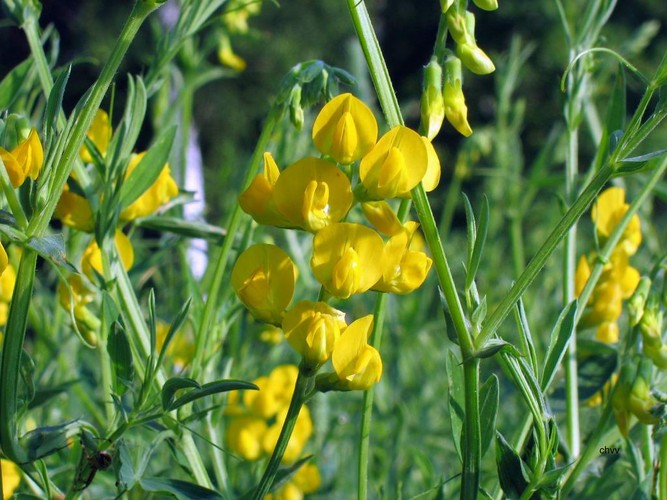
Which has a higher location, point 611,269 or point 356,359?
point 611,269

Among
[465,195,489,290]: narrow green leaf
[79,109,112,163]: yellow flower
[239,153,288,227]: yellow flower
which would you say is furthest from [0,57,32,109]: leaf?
[465,195,489,290]: narrow green leaf

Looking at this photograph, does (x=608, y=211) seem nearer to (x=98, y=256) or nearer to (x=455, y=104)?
(x=455, y=104)

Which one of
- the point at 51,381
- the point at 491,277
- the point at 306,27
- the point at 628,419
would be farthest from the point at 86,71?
the point at 628,419

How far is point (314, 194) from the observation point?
55 cm

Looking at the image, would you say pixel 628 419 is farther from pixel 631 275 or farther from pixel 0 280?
pixel 0 280

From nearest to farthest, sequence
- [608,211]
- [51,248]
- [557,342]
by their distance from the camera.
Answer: [51,248]
[557,342]
[608,211]

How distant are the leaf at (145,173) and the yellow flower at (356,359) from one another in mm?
262

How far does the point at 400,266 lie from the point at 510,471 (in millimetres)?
153

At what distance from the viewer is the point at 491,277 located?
6.17 ft

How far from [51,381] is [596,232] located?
2.24 feet

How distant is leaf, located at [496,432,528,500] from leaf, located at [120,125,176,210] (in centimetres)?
35

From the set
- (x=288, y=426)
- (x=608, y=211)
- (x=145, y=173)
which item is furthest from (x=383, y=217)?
(x=608, y=211)

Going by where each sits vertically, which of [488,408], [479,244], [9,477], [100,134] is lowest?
[9,477]

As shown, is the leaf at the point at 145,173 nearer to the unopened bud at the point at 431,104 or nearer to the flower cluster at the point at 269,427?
the unopened bud at the point at 431,104
